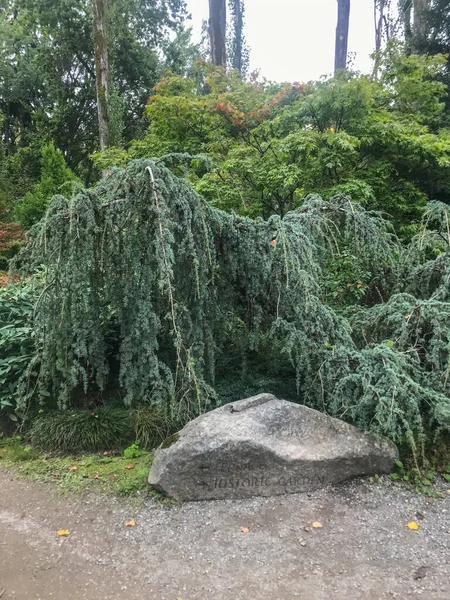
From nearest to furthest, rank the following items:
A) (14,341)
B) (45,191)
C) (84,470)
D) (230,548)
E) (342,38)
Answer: (230,548)
(84,470)
(14,341)
(45,191)
(342,38)

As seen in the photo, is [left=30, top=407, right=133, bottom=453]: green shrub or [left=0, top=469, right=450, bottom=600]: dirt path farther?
[left=30, top=407, right=133, bottom=453]: green shrub

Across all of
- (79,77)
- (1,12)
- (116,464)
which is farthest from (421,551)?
(1,12)

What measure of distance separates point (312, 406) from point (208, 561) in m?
1.46

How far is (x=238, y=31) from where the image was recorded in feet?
72.4

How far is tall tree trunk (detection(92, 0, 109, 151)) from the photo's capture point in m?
9.33

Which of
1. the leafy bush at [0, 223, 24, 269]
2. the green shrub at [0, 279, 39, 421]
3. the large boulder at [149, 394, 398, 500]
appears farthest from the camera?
the leafy bush at [0, 223, 24, 269]

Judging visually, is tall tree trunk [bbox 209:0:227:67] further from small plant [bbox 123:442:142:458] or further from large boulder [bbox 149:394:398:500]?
large boulder [bbox 149:394:398:500]

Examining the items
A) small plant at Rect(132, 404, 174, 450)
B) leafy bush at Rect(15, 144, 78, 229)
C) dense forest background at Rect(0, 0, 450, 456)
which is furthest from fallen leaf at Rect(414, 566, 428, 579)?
leafy bush at Rect(15, 144, 78, 229)

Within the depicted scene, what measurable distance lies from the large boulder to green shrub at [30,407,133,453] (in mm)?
694

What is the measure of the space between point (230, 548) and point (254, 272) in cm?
202

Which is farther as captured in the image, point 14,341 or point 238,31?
point 238,31

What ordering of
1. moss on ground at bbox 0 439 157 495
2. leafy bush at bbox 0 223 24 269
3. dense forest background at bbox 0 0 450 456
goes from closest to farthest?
moss on ground at bbox 0 439 157 495 → dense forest background at bbox 0 0 450 456 → leafy bush at bbox 0 223 24 269

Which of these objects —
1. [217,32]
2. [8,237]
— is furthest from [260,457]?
[217,32]

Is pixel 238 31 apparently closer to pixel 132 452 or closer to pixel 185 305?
pixel 185 305
